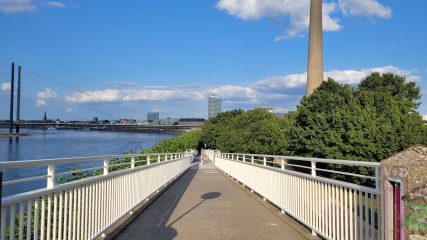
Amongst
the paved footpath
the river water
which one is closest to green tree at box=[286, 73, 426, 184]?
the river water

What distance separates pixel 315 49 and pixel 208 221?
6356 cm

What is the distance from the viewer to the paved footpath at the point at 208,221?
316 inches

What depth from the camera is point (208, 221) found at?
9469 mm

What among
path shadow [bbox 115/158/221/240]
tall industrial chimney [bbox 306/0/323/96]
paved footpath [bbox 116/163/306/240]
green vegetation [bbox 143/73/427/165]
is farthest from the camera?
tall industrial chimney [bbox 306/0/323/96]

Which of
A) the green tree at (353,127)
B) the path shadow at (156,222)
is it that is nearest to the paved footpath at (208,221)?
the path shadow at (156,222)

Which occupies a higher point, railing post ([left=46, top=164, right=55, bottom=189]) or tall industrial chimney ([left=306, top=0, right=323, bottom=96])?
tall industrial chimney ([left=306, top=0, right=323, bottom=96])

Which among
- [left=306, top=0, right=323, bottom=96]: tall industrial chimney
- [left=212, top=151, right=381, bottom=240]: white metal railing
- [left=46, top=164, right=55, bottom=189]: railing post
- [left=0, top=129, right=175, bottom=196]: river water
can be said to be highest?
[left=306, top=0, right=323, bottom=96]: tall industrial chimney

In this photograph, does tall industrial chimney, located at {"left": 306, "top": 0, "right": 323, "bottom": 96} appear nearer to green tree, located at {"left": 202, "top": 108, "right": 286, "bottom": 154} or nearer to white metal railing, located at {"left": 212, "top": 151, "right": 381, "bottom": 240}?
green tree, located at {"left": 202, "top": 108, "right": 286, "bottom": 154}

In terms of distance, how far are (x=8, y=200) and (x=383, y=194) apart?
3375 millimetres

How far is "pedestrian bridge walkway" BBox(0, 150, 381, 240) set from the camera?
505 cm

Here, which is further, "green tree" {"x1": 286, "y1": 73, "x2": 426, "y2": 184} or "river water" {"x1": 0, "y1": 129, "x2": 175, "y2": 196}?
"green tree" {"x1": 286, "y1": 73, "x2": 426, "y2": 184}

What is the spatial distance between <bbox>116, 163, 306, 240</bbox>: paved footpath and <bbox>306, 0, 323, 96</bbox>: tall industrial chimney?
56.9 meters

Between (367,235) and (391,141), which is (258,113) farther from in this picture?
(367,235)

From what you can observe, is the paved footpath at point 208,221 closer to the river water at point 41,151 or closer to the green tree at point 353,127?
the river water at point 41,151
